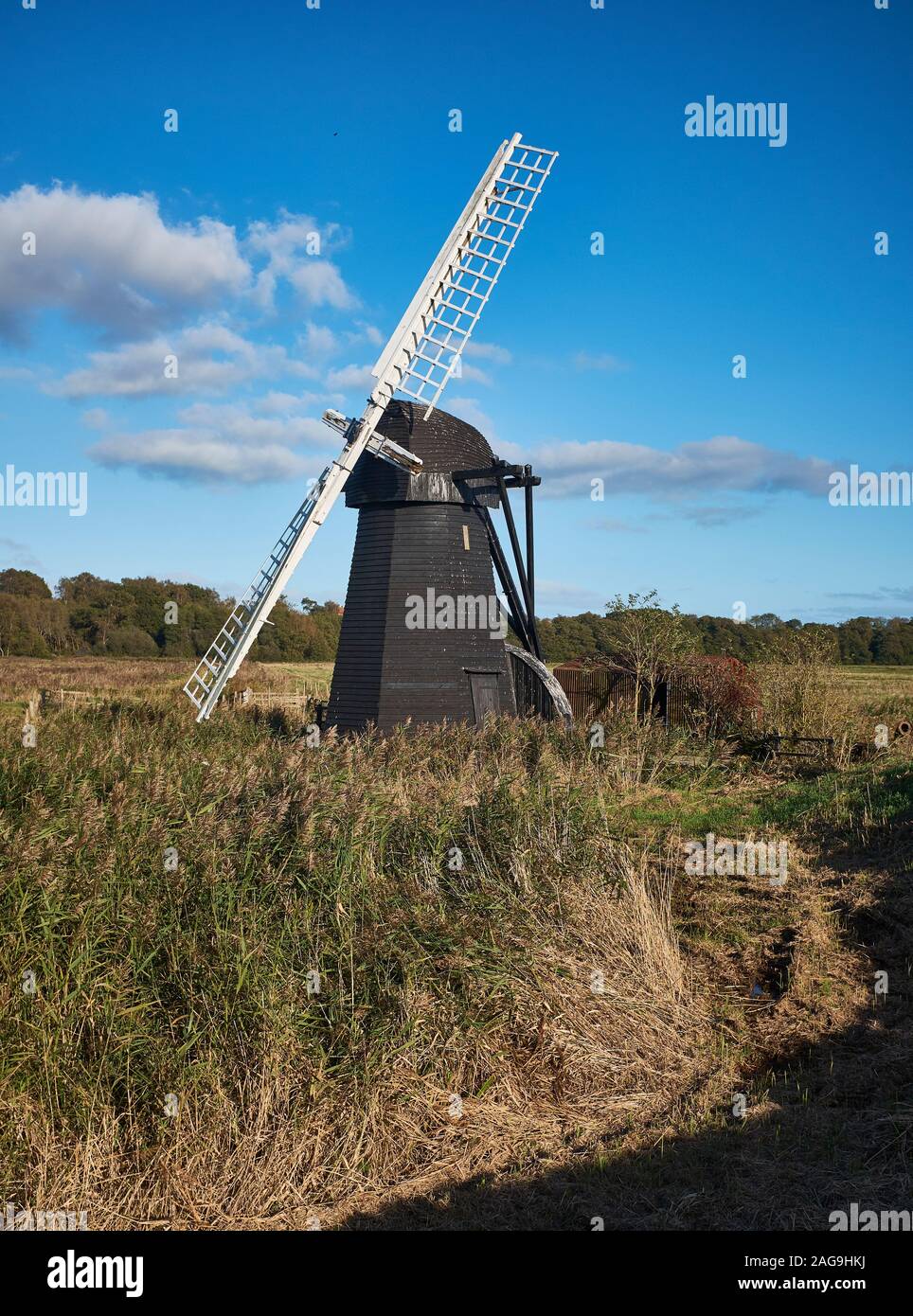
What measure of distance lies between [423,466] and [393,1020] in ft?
37.6

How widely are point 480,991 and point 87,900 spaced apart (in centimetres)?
226

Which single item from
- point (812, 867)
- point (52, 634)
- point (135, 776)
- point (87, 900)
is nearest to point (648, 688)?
point (812, 867)

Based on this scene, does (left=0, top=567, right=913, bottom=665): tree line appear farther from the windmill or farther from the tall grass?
the tall grass

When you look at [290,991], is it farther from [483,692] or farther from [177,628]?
[177,628]

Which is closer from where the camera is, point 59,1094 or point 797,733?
point 59,1094

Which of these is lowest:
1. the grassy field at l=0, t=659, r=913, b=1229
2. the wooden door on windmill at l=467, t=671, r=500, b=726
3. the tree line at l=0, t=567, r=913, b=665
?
the grassy field at l=0, t=659, r=913, b=1229

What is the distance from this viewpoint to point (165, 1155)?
468 cm

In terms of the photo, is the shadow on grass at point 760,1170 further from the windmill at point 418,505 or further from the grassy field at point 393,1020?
the windmill at point 418,505

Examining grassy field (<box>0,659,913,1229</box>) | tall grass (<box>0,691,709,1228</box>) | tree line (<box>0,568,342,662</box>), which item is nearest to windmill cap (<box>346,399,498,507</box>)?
grassy field (<box>0,659,913,1229</box>)

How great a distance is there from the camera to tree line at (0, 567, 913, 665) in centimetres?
4888

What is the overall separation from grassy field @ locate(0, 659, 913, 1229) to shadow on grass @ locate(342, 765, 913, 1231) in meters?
0.02

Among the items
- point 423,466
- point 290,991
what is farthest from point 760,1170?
point 423,466

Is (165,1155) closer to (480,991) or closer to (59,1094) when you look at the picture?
(59,1094)

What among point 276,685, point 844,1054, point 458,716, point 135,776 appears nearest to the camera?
point 844,1054
